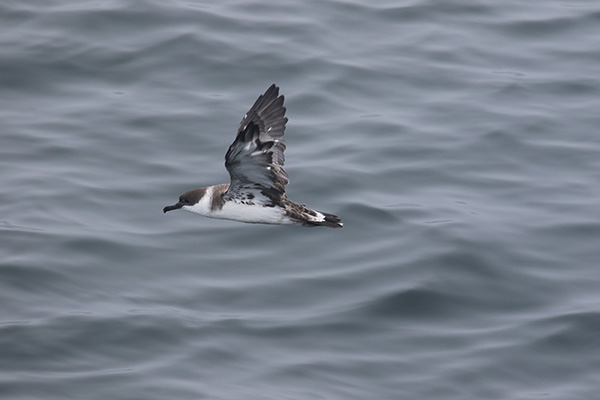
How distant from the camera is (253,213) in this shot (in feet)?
30.7

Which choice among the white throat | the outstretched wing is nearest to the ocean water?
the white throat

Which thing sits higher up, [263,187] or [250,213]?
[263,187]

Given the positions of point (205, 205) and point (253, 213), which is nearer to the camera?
point (253, 213)

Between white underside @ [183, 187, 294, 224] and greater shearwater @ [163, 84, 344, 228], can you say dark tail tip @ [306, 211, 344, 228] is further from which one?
white underside @ [183, 187, 294, 224]

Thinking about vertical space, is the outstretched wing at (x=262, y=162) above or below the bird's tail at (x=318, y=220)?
above

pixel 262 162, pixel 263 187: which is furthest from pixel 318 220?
pixel 262 162

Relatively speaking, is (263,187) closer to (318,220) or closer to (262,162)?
(262,162)

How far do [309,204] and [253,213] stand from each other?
352 cm

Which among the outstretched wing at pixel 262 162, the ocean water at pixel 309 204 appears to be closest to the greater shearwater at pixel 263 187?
the outstretched wing at pixel 262 162

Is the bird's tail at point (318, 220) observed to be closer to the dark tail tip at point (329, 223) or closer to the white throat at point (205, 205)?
the dark tail tip at point (329, 223)

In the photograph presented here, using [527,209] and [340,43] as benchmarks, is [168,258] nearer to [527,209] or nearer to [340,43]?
[527,209]

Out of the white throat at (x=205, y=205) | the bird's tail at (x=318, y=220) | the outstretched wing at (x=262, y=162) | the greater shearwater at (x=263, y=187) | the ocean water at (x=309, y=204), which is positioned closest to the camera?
the outstretched wing at (x=262, y=162)

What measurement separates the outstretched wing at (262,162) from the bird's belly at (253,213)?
6cm

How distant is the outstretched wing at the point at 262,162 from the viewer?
8961mm
